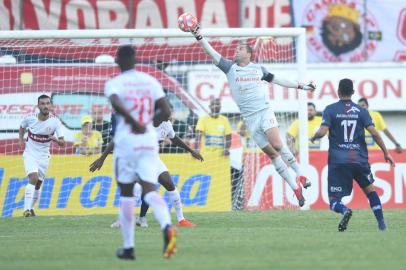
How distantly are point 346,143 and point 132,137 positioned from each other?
4.78m

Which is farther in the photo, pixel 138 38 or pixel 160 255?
pixel 138 38

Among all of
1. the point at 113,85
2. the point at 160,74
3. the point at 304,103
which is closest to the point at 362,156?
the point at 113,85

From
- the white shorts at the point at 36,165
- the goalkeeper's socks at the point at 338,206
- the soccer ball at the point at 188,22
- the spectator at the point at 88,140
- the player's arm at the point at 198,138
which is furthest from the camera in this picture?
the player's arm at the point at 198,138

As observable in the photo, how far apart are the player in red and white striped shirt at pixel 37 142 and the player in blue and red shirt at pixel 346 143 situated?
6411 millimetres

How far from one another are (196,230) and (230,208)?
6.70 m

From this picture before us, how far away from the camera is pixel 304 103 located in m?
21.2

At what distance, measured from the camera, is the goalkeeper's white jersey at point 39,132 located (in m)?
20.0

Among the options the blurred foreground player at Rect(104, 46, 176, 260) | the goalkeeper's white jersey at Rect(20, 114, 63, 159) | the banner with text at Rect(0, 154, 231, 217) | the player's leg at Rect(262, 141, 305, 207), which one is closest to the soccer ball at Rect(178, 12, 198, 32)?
the player's leg at Rect(262, 141, 305, 207)

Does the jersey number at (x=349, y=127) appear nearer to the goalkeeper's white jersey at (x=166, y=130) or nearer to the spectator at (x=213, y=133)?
the goalkeeper's white jersey at (x=166, y=130)

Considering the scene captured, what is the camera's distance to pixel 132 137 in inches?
429

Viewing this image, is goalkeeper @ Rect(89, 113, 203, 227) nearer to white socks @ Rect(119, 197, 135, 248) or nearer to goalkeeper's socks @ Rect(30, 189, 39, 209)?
goalkeeper's socks @ Rect(30, 189, 39, 209)

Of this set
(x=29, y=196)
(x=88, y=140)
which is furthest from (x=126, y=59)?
(x=88, y=140)

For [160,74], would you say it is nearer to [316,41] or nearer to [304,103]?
[304,103]

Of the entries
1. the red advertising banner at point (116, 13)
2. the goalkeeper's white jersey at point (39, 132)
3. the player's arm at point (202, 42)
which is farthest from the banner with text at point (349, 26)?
the player's arm at point (202, 42)
